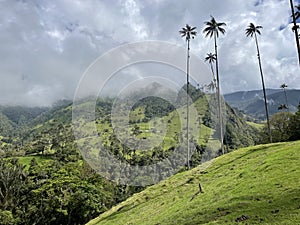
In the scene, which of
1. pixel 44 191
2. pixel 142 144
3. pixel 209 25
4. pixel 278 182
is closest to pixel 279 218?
pixel 278 182

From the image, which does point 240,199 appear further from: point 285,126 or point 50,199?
point 285,126

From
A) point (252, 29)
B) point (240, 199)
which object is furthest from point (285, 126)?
point (240, 199)

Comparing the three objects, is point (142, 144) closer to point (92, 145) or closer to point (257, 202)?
point (92, 145)

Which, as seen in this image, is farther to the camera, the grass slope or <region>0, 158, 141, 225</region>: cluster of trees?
<region>0, 158, 141, 225</region>: cluster of trees

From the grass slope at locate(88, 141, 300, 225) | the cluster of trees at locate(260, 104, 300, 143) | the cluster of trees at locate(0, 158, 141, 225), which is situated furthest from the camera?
the cluster of trees at locate(260, 104, 300, 143)

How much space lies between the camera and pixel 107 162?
136375mm

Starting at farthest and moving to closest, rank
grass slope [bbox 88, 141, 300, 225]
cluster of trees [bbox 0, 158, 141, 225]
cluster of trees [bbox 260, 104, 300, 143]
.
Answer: cluster of trees [bbox 260, 104, 300, 143] < cluster of trees [bbox 0, 158, 141, 225] < grass slope [bbox 88, 141, 300, 225]

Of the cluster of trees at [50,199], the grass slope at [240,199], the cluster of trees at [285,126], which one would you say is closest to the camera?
the grass slope at [240,199]

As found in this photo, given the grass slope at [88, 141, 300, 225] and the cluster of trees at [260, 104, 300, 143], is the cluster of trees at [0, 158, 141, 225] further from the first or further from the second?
the cluster of trees at [260, 104, 300, 143]

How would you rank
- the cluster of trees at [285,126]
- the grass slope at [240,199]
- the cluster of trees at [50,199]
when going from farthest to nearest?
the cluster of trees at [285,126]
the cluster of trees at [50,199]
the grass slope at [240,199]

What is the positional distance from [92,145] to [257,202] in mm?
179027

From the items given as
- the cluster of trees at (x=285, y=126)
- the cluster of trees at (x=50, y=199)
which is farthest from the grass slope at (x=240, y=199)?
the cluster of trees at (x=285, y=126)

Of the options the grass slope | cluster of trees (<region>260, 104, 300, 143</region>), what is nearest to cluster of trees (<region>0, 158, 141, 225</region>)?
the grass slope

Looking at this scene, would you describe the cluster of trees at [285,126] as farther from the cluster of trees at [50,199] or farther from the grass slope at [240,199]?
the cluster of trees at [50,199]
